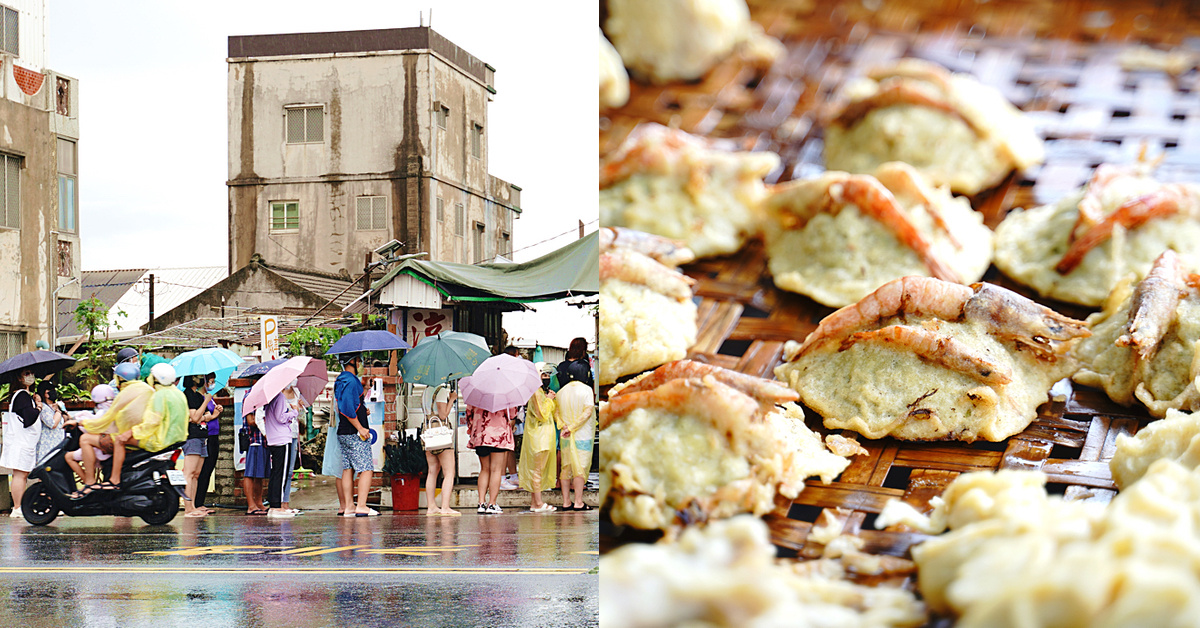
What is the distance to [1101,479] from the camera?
1.12m

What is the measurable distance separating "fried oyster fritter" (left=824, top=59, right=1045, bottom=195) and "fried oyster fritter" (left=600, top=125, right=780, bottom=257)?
24 cm

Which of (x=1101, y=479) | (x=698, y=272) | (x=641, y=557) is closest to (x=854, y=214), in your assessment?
(x=698, y=272)

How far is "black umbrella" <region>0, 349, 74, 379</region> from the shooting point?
248 cm

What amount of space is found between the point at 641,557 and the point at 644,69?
2040 millimetres

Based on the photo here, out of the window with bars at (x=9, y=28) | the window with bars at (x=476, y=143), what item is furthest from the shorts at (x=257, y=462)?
the window with bars at (x=9, y=28)

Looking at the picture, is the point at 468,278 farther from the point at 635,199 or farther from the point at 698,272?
the point at 698,272

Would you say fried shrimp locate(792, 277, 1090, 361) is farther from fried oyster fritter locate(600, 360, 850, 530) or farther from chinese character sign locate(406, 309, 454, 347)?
chinese character sign locate(406, 309, 454, 347)

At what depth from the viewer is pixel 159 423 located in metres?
2.54

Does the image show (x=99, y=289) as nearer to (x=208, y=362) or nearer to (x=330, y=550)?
(x=208, y=362)

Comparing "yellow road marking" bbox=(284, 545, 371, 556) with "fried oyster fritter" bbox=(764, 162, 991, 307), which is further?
"yellow road marking" bbox=(284, 545, 371, 556)

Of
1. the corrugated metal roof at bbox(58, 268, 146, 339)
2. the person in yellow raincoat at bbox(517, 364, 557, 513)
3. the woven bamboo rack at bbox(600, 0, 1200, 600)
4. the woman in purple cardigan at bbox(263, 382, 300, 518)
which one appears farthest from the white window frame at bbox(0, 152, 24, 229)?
Answer: the woven bamboo rack at bbox(600, 0, 1200, 600)

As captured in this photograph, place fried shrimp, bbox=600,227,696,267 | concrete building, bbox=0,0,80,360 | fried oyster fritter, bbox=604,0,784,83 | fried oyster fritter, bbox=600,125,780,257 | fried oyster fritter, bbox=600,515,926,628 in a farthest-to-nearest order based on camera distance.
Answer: fried oyster fritter, bbox=604,0,784,83 < concrete building, bbox=0,0,80,360 < fried oyster fritter, bbox=600,125,780,257 < fried shrimp, bbox=600,227,696,267 < fried oyster fritter, bbox=600,515,926,628

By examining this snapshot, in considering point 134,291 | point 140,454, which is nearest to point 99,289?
point 134,291

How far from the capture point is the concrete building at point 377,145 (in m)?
2.52
